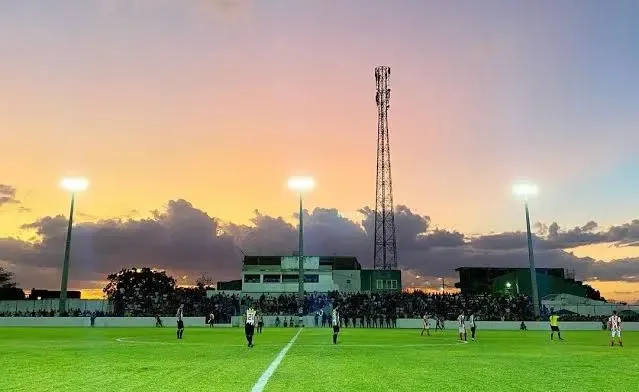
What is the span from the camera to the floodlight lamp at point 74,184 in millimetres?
68062

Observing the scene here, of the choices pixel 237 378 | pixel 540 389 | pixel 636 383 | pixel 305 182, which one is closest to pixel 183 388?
pixel 237 378

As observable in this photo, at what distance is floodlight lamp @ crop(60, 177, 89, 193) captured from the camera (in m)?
68.1

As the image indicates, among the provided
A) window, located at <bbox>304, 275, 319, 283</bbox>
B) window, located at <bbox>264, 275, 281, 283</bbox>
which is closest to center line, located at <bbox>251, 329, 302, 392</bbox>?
window, located at <bbox>304, 275, 319, 283</bbox>

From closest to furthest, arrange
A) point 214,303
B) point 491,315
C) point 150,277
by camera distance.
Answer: point 491,315, point 214,303, point 150,277

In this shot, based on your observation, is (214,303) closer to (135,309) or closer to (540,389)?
(135,309)

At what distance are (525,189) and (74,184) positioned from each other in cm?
5114

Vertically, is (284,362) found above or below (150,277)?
below

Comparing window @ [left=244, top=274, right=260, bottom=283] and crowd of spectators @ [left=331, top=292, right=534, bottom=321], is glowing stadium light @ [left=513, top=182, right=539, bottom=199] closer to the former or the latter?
crowd of spectators @ [left=331, top=292, right=534, bottom=321]

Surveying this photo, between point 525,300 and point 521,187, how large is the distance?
18.5 metres

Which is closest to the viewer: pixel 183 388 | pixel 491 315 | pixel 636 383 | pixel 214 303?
pixel 183 388

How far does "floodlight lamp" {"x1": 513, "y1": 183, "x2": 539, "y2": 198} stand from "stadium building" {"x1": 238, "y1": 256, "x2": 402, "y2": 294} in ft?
154

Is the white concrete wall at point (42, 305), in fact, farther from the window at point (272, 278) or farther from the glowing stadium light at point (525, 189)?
the glowing stadium light at point (525, 189)

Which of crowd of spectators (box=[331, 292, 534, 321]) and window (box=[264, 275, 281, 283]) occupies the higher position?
window (box=[264, 275, 281, 283])

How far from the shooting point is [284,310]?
78250 mm
